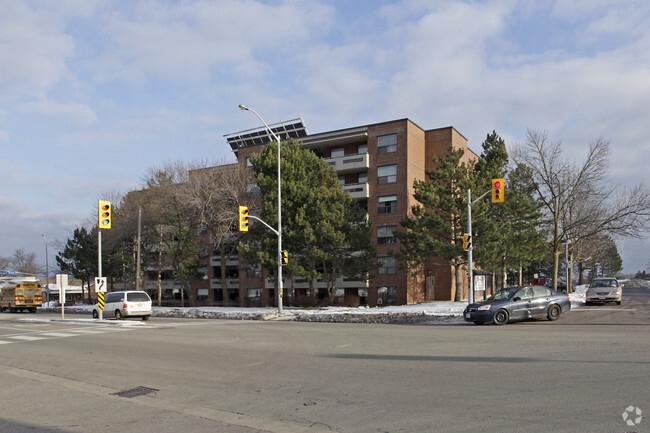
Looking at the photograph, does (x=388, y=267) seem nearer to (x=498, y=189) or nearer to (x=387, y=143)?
(x=387, y=143)

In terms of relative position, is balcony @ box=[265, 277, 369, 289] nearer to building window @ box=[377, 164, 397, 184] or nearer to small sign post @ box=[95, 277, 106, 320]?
building window @ box=[377, 164, 397, 184]

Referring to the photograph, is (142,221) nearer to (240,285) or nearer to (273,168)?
(240,285)

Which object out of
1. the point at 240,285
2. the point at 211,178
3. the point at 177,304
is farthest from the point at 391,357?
the point at 177,304

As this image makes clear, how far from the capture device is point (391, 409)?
682 cm

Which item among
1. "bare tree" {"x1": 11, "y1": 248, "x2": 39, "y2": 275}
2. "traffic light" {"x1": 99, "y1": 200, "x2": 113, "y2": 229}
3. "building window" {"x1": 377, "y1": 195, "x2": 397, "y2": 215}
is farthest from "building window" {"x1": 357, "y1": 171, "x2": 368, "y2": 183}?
"bare tree" {"x1": 11, "y1": 248, "x2": 39, "y2": 275}

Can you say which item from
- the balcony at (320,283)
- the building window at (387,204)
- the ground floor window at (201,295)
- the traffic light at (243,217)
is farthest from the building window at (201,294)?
the traffic light at (243,217)

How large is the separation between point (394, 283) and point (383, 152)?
39.9 ft

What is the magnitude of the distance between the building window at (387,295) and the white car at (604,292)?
59.0 ft

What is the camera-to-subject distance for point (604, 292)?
29.1 metres

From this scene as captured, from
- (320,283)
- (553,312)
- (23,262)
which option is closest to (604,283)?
(553,312)

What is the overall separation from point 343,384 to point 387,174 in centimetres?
3888

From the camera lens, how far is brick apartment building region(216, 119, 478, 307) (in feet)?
149

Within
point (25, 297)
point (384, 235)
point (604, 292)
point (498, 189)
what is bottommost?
point (25, 297)

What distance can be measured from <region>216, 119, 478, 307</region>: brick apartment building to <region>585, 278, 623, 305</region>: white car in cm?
1632
